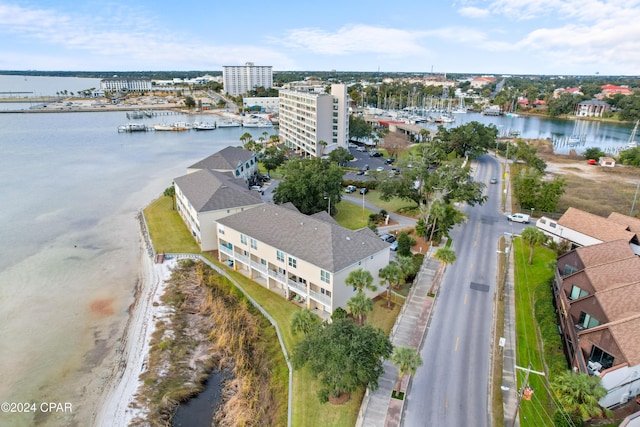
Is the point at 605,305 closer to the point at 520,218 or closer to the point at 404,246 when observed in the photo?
the point at 404,246

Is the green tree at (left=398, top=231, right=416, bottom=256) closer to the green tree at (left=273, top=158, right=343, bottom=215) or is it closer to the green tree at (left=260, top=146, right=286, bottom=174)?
the green tree at (left=273, top=158, right=343, bottom=215)

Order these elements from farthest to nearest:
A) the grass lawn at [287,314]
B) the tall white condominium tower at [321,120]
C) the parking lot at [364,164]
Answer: the tall white condominium tower at [321,120] < the parking lot at [364,164] < the grass lawn at [287,314]

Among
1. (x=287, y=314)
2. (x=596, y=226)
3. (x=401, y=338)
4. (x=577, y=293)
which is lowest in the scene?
(x=287, y=314)

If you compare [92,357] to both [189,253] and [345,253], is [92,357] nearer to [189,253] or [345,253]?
[189,253]

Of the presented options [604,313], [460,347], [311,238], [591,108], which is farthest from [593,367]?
[591,108]

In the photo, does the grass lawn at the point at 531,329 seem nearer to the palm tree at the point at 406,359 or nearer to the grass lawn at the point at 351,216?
the palm tree at the point at 406,359

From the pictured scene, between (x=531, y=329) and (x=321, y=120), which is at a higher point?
(x=321, y=120)

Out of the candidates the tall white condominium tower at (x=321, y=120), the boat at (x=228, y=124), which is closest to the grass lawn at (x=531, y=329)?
the tall white condominium tower at (x=321, y=120)

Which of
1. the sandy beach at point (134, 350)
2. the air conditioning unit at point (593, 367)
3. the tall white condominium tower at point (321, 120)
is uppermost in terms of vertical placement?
the tall white condominium tower at point (321, 120)
